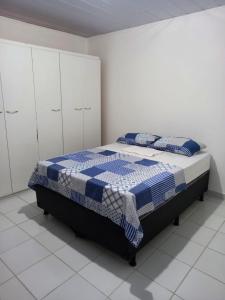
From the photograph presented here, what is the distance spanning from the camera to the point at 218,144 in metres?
2.87

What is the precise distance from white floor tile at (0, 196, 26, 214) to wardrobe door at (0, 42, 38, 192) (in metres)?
0.15

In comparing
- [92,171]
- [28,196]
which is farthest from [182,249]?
[28,196]

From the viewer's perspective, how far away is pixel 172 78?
123 inches

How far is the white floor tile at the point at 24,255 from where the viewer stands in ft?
5.97

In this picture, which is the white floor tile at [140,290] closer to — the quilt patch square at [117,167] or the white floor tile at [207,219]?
the quilt patch square at [117,167]

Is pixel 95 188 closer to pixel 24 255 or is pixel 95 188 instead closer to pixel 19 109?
pixel 24 255

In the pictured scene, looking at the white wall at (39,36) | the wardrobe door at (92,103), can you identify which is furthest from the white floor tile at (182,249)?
the white wall at (39,36)

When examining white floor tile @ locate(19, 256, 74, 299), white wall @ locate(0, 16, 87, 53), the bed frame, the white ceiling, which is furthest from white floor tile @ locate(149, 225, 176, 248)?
white wall @ locate(0, 16, 87, 53)

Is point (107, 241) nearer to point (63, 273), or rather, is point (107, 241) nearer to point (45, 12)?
point (63, 273)

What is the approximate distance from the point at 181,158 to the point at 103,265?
1.45 metres

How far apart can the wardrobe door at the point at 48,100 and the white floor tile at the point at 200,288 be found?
95.3 inches

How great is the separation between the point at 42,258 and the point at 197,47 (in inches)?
114

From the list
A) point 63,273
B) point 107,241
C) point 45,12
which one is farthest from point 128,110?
point 63,273

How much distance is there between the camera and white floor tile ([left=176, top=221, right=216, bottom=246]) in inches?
85.1
